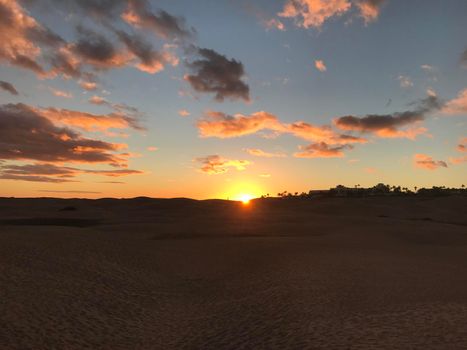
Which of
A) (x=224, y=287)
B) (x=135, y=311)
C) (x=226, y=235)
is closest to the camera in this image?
(x=135, y=311)

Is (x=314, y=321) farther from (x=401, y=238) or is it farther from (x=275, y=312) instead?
(x=401, y=238)

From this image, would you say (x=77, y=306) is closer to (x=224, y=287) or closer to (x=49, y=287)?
(x=49, y=287)

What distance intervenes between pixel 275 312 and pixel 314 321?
96 cm

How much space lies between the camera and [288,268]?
1195 centimetres

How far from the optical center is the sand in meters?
6.63

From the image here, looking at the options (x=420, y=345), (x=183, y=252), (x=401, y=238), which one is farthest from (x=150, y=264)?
(x=401, y=238)

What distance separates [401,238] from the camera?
791 inches

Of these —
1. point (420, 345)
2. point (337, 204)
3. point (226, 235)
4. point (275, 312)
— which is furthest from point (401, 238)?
point (337, 204)

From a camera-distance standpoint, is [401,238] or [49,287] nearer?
[49,287]

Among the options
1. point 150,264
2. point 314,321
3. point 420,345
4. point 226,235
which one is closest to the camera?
point 420,345

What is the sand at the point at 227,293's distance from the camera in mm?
6633

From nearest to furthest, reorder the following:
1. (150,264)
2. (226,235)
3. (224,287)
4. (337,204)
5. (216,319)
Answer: (216,319), (224,287), (150,264), (226,235), (337,204)

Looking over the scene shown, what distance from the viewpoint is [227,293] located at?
1005 centimetres

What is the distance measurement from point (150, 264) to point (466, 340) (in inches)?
348
